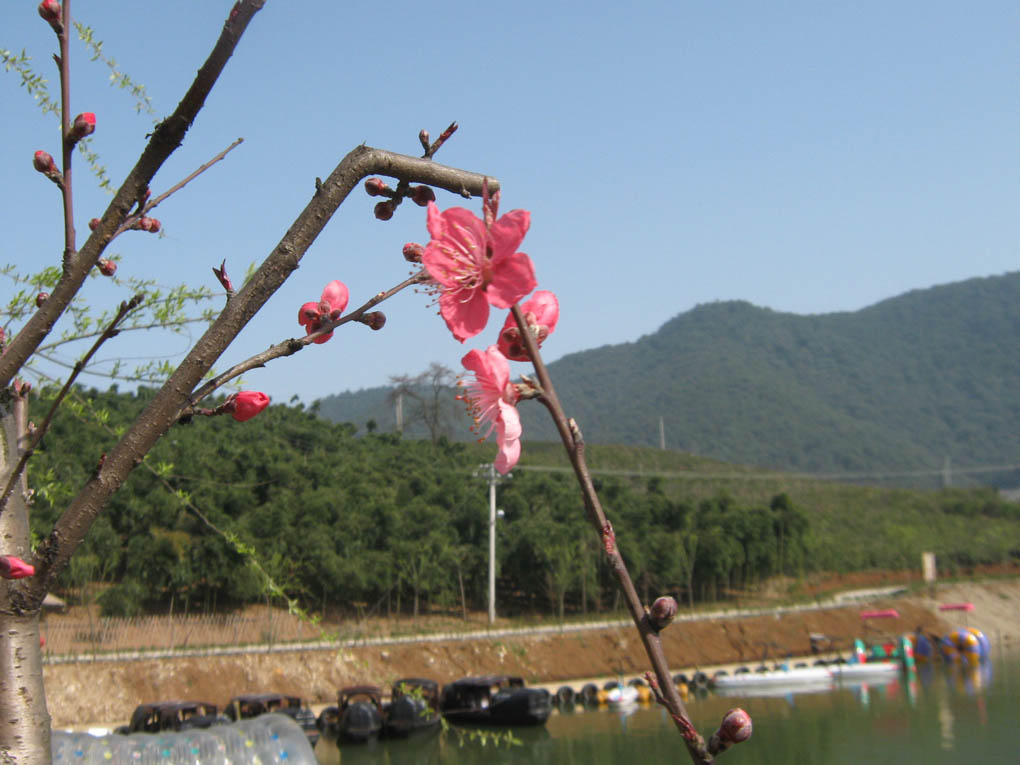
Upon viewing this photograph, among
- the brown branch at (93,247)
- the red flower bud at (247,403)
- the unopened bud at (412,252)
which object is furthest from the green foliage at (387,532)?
the unopened bud at (412,252)

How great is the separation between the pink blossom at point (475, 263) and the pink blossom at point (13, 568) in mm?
700

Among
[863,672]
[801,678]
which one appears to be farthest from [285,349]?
[863,672]

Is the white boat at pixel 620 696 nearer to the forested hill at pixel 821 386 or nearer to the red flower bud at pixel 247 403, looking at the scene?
the red flower bud at pixel 247 403

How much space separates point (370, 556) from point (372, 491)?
286 centimetres

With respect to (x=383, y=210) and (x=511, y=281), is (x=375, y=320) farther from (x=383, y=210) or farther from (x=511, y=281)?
(x=511, y=281)

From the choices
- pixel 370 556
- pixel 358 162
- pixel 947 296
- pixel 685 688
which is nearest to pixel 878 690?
pixel 685 688

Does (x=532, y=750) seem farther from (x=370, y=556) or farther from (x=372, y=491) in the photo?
(x=372, y=491)

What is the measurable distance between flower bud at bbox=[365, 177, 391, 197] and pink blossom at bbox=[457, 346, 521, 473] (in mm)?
420

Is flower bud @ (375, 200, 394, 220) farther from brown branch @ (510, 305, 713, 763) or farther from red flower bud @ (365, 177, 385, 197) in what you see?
brown branch @ (510, 305, 713, 763)

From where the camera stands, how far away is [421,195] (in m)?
1.25

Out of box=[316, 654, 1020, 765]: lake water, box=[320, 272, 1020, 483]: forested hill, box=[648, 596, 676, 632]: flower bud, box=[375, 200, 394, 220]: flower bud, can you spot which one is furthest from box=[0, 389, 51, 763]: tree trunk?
box=[320, 272, 1020, 483]: forested hill

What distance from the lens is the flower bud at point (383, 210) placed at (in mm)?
1229

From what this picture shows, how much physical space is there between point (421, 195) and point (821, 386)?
133m

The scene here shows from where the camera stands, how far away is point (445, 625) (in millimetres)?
22375
